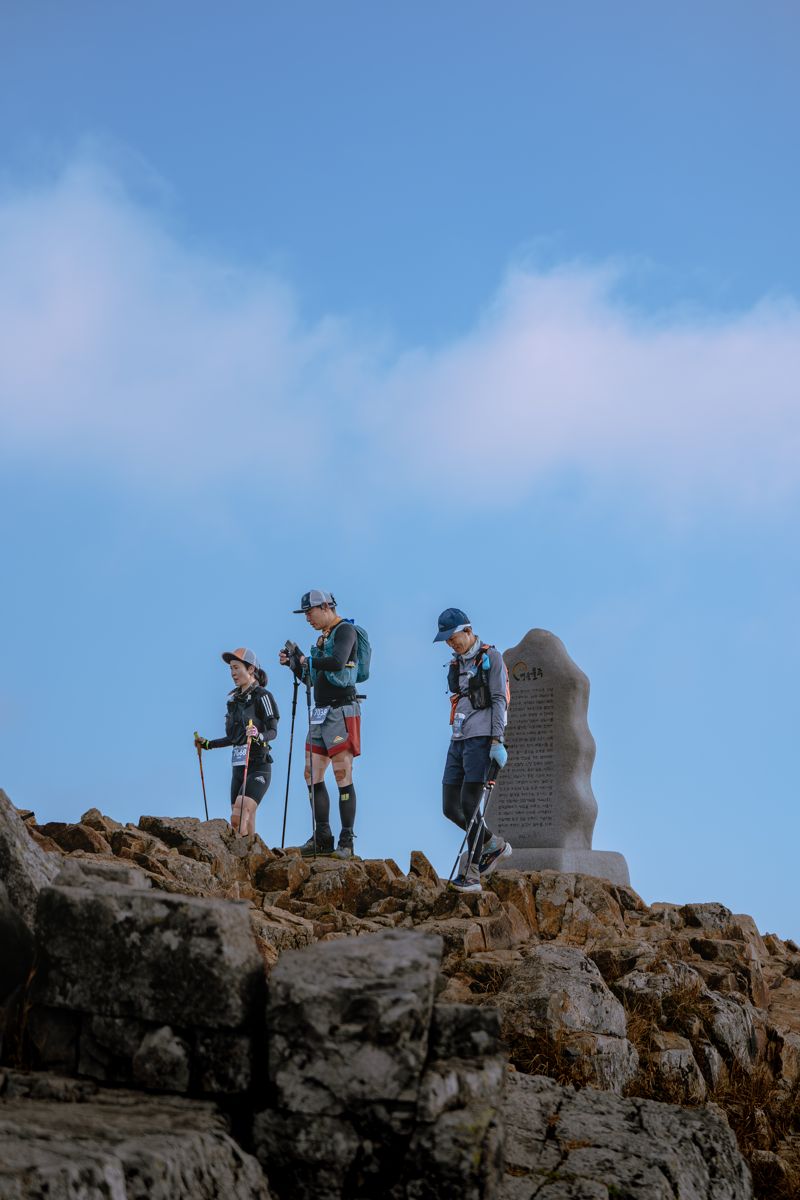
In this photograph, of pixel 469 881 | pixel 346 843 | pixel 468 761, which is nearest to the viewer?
pixel 469 881

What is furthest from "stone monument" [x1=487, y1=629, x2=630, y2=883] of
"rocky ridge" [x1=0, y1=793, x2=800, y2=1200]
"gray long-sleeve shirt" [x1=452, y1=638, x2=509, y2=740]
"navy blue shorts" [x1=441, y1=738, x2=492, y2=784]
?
"rocky ridge" [x1=0, y1=793, x2=800, y2=1200]

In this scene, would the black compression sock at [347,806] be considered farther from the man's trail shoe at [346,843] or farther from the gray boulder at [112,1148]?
the gray boulder at [112,1148]

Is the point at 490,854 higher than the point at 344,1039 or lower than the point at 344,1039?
higher

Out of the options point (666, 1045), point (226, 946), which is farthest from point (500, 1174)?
point (666, 1045)

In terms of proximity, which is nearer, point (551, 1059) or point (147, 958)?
point (147, 958)

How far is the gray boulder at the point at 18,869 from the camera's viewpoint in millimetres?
4387

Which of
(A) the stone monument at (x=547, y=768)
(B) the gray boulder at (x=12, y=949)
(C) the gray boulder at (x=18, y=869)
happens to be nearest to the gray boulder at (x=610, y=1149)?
(B) the gray boulder at (x=12, y=949)

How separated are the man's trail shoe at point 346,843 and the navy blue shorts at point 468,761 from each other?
1.60 metres

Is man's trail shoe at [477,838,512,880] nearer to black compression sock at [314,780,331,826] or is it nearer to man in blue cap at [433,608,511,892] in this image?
man in blue cap at [433,608,511,892]

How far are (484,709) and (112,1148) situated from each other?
37.2ft

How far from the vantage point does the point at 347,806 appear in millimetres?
15375

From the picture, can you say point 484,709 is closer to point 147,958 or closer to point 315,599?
point 315,599

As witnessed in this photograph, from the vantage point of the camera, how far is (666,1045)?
7918 mm

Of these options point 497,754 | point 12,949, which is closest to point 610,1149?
point 12,949
